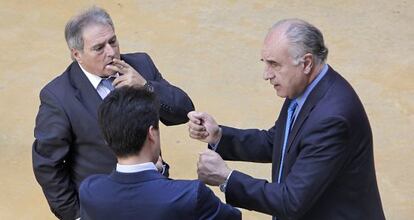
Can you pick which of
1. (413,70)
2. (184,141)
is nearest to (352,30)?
(413,70)

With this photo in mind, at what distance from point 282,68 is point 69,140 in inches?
50.3

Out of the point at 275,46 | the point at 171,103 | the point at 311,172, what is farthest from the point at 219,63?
the point at 311,172

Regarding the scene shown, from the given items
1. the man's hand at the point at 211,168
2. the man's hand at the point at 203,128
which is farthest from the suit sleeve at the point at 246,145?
the man's hand at the point at 211,168

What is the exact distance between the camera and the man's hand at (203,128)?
4129 mm

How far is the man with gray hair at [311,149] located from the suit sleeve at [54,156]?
2.88ft

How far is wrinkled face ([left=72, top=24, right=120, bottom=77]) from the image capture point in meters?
4.40

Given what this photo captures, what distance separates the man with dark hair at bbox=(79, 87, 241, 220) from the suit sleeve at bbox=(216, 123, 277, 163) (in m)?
0.99

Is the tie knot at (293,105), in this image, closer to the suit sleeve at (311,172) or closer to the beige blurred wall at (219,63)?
the suit sleeve at (311,172)

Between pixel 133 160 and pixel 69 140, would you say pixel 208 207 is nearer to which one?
pixel 133 160

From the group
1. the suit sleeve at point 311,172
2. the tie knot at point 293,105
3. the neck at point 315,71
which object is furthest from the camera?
the tie knot at point 293,105

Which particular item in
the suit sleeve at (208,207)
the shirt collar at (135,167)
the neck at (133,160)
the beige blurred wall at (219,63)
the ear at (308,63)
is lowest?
the beige blurred wall at (219,63)

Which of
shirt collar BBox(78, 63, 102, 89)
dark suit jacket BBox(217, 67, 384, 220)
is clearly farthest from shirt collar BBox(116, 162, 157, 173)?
shirt collar BBox(78, 63, 102, 89)

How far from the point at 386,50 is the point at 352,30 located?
1.74ft

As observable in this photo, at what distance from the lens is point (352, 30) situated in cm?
863
